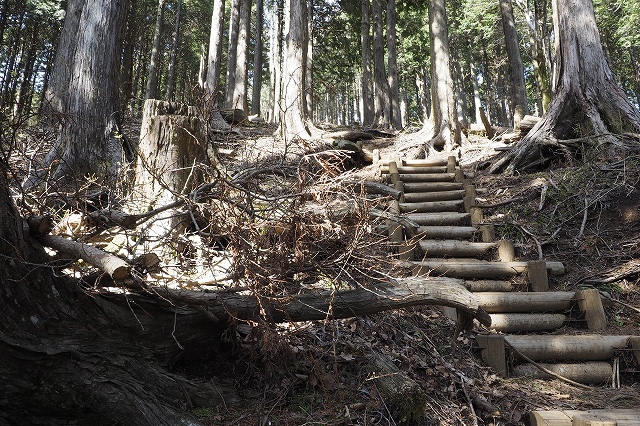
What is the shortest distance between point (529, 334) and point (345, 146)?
6114 mm

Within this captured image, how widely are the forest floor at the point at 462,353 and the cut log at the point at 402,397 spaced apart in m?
0.09

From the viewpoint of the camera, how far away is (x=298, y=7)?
11.1 meters

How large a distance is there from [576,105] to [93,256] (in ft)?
28.0

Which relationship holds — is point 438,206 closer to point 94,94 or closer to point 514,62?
point 94,94

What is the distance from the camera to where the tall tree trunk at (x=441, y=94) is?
35.7ft

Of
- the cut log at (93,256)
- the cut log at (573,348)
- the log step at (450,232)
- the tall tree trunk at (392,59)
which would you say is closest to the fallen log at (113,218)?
the cut log at (93,256)

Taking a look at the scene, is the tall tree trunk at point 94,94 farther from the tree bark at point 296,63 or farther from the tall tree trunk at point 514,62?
the tall tree trunk at point 514,62

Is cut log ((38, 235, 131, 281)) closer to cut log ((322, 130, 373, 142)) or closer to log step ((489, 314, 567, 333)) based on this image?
log step ((489, 314, 567, 333))

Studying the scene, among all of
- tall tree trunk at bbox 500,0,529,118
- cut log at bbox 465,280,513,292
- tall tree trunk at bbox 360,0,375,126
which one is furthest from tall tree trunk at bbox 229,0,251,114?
cut log at bbox 465,280,513,292

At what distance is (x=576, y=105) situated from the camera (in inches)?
316

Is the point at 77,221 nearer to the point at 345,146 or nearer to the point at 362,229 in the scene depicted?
the point at 362,229

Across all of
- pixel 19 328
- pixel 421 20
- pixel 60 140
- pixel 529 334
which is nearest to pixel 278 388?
pixel 19 328

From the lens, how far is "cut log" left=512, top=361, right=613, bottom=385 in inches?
167

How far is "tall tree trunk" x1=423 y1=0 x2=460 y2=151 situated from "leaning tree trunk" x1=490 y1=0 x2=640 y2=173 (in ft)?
7.77
